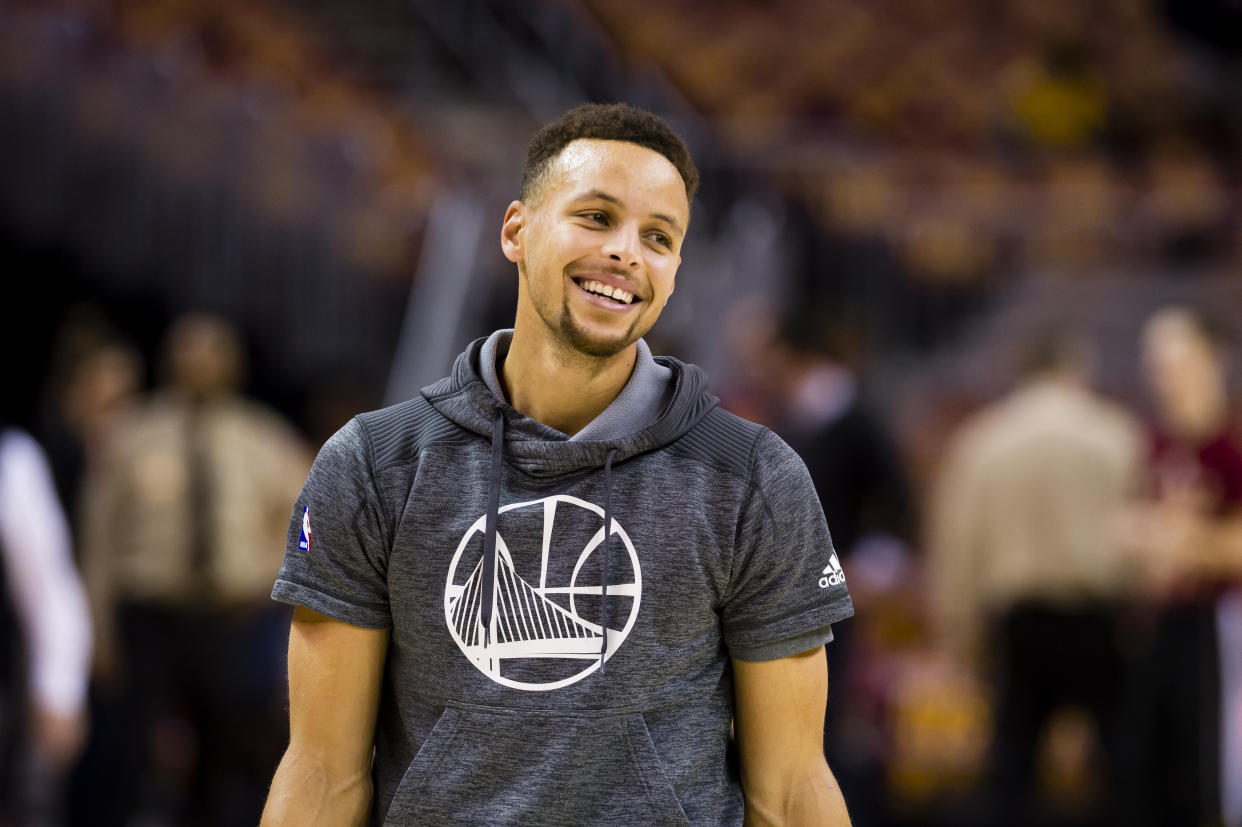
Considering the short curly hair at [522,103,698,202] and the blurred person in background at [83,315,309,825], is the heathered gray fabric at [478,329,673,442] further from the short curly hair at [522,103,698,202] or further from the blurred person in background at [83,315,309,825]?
the blurred person in background at [83,315,309,825]

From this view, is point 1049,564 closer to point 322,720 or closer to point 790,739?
point 790,739

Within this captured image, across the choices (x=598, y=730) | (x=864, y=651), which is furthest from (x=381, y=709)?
(x=864, y=651)

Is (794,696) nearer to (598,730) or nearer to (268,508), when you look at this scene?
(598,730)

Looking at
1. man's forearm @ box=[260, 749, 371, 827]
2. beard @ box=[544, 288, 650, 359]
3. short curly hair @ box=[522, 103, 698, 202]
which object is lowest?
man's forearm @ box=[260, 749, 371, 827]

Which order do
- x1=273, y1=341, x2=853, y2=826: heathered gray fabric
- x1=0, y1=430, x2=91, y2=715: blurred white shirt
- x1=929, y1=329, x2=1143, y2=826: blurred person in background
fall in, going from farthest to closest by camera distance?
1. x1=929, y1=329, x2=1143, y2=826: blurred person in background
2. x1=0, y1=430, x2=91, y2=715: blurred white shirt
3. x1=273, y1=341, x2=853, y2=826: heathered gray fabric

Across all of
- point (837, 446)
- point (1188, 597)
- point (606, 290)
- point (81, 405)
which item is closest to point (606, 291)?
point (606, 290)

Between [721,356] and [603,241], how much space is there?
16.2ft

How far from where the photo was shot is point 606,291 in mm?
1744

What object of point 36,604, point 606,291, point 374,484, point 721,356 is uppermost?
point 721,356

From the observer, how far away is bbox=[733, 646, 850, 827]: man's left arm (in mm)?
1722

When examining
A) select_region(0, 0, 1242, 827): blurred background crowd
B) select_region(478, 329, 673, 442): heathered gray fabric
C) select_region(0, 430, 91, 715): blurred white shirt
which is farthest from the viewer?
select_region(0, 0, 1242, 827): blurred background crowd

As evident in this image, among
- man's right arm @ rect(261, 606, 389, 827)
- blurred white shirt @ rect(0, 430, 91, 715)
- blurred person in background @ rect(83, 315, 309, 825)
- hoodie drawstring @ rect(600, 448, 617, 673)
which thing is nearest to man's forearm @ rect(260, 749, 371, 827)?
man's right arm @ rect(261, 606, 389, 827)

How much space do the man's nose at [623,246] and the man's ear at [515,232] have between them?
0.14 meters

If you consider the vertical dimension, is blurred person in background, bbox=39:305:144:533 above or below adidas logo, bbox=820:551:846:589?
above
